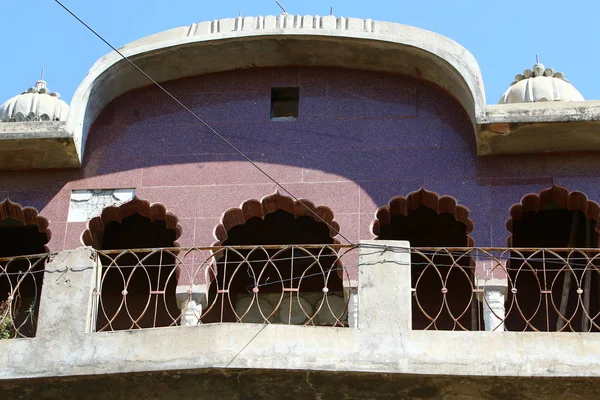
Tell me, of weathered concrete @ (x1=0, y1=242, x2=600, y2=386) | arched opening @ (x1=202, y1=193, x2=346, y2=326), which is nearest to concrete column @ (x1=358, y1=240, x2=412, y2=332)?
weathered concrete @ (x1=0, y1=242, x2=600, y2=386)

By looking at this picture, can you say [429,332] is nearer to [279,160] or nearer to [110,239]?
[279,160]

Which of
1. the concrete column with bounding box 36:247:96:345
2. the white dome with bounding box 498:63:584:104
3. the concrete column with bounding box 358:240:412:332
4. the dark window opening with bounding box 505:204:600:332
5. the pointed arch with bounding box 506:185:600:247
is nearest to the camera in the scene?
the concrete column with bounding box 358:240:412:332

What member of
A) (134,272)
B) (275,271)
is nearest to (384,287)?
(275,271)

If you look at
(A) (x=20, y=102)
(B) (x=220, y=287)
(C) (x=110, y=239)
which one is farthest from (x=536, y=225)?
(A) (x=20, y=102)

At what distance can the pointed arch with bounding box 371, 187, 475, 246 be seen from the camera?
10922 millimetres

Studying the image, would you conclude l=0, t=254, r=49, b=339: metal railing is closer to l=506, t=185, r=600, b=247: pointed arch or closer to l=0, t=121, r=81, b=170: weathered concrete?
l=0, t=121, r=81, b=170: weathered concrete

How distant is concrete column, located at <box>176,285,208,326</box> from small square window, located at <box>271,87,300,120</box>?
6.17ft

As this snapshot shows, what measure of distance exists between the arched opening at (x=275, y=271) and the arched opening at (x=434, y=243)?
23.4 inches

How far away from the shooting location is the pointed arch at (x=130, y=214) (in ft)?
36.8

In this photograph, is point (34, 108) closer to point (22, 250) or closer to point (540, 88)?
point (22, 250)

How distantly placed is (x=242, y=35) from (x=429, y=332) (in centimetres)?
364

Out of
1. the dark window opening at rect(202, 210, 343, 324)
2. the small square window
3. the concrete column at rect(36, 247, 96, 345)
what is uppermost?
the small square window

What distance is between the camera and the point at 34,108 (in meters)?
11.8

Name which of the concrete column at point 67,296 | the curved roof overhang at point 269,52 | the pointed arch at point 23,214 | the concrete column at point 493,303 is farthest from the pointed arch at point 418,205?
the pointed arch at point 23,214
